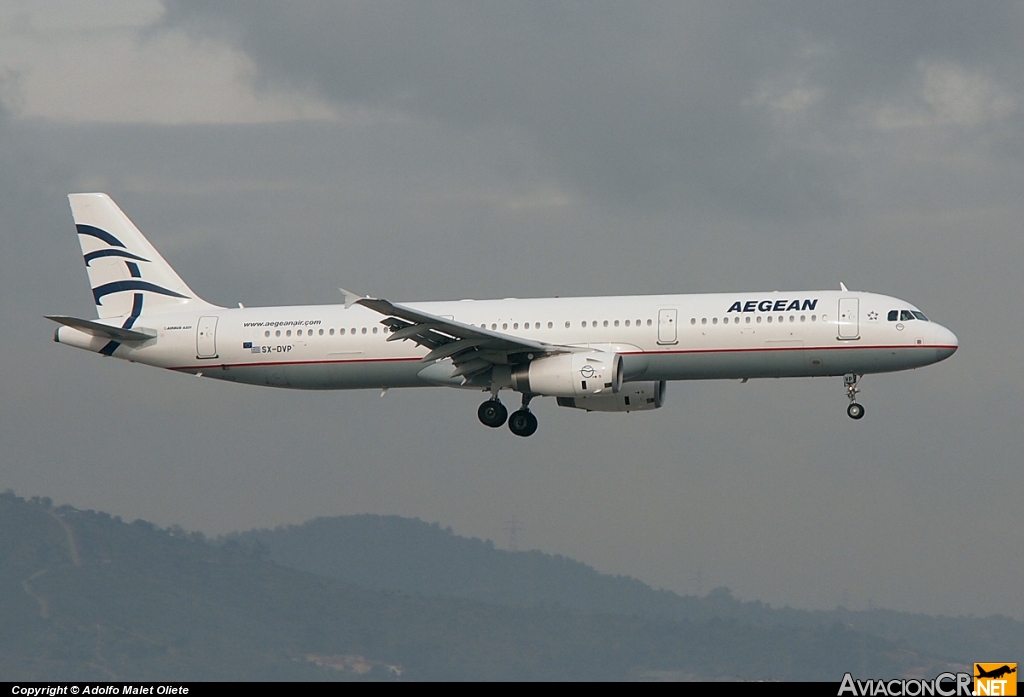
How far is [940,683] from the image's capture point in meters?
33.8

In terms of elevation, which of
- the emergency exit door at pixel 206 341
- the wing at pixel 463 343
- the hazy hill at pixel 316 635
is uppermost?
the emergency exit door at pixel 206 341

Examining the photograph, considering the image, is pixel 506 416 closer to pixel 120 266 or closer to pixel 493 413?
pixel 493 413

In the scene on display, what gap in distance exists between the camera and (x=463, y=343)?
4697cm

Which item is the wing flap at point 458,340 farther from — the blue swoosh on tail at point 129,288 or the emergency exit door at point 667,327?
the blue swoosh on tail at point 129,288

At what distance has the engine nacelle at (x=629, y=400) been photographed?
51469mm

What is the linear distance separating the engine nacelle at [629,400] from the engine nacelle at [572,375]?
413 centimetres

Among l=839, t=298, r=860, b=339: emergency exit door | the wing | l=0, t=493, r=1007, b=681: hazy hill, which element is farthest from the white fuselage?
l=0, t=493, r=1007, b=681: hazy hill

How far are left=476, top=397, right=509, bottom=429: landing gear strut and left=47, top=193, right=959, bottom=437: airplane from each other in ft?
0.16

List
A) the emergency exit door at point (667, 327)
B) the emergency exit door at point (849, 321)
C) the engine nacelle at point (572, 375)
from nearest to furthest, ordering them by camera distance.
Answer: the engine nacelle at point (572, 375), the emergency exit door at point (849, 321), the emergency exit door at point (667, 327)

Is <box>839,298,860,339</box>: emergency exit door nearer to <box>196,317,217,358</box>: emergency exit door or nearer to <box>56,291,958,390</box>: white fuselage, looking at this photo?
<box>56,291,958,390</box>: white fuselage

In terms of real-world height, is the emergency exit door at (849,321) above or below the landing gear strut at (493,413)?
above

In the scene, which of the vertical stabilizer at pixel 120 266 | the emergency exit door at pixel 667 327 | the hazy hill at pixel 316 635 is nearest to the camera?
the emergency exit door at pixel 667 327

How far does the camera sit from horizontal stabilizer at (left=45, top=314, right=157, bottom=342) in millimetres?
50344

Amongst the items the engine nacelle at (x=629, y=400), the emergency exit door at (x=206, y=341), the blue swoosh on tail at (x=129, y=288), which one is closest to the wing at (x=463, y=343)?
the engine nacelle at (x=629, y=400)
